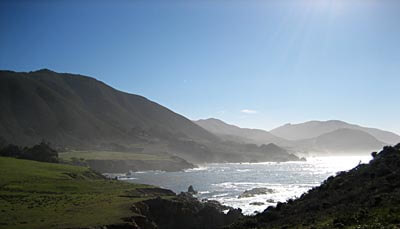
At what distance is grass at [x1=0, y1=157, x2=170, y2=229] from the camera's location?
36.8 meters

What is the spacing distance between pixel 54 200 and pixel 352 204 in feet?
137

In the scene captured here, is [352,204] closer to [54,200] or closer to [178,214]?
[178,214]

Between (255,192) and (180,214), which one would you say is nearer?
(180,214)

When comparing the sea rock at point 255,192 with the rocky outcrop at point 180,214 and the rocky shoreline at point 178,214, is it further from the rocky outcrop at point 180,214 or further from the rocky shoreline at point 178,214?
the rocky outcrop at point 180,214

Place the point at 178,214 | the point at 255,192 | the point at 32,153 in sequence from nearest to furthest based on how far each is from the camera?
the point at 178,214
the point at 255,192
the point at 32,153

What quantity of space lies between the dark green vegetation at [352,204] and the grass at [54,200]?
1965 centimetres

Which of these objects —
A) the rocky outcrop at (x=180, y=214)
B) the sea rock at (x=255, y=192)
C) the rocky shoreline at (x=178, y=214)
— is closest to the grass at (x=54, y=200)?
the rocky shoreline at (x=178, y=214)

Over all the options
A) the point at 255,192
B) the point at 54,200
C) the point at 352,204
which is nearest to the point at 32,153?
the point at 54,200

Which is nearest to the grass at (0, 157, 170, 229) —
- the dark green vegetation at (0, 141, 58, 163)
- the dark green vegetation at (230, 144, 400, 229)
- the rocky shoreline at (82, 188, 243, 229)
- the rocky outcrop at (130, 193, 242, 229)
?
the rocky shoreline at (82, 188, 243, 229)

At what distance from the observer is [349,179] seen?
92.6ft

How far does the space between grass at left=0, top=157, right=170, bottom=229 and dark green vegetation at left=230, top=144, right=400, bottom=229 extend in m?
19.6

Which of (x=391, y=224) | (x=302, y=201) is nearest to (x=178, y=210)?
(x=302, y=201)

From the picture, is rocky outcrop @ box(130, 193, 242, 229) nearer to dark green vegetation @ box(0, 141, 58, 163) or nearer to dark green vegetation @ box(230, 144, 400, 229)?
dark green vegetation @ box(230, 144, 400, 229)

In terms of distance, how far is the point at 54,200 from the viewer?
49.7 m
